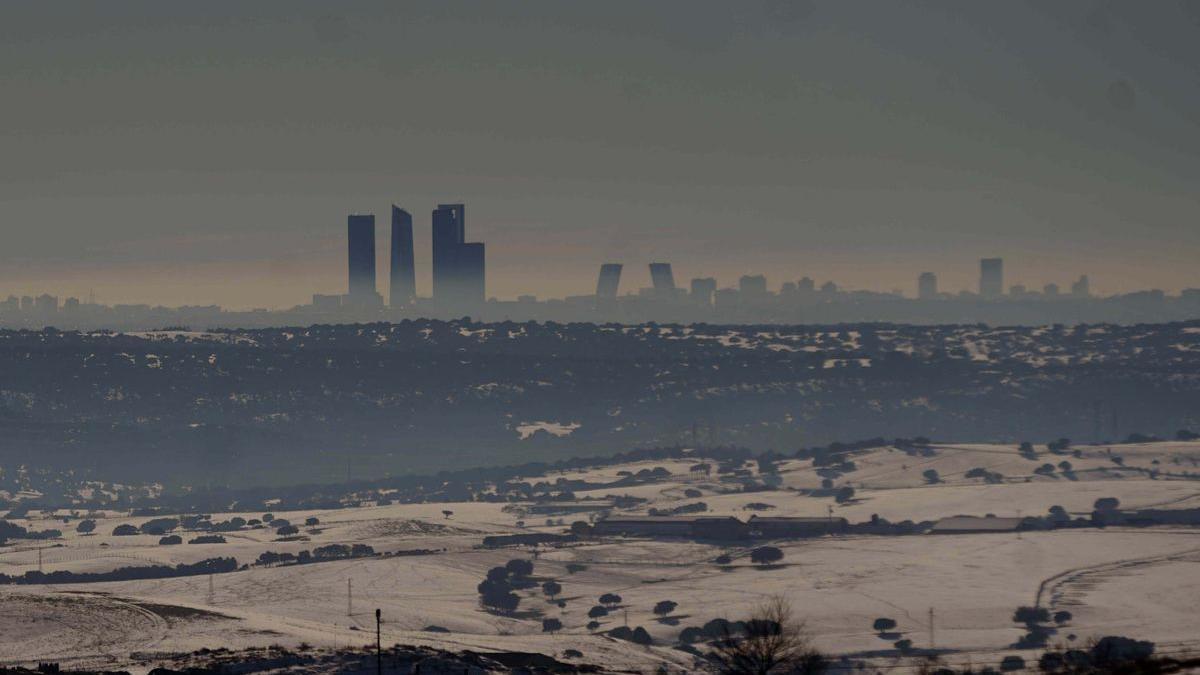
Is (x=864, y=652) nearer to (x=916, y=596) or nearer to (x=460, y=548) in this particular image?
(x=916, y=596)

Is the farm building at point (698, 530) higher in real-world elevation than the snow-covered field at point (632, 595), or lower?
higher

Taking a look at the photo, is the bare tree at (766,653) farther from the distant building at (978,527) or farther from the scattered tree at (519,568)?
the distant building at (978,527)

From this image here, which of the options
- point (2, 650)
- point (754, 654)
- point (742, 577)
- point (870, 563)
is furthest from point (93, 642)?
point (870, 563)

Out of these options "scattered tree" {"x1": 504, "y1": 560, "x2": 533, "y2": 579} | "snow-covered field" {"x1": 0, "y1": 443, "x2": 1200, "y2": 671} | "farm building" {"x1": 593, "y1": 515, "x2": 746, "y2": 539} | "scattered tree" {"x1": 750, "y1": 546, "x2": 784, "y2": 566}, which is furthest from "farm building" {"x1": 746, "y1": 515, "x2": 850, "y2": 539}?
"scattered tree" {"x1": 504, "y1": 560, "x2": 533, "y2": 579}

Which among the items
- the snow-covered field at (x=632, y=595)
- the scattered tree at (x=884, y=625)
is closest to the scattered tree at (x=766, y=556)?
the snow-covered field at (x=632, y=595)

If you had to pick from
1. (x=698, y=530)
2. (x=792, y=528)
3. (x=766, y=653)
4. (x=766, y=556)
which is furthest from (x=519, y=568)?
(x=766, y=653)
